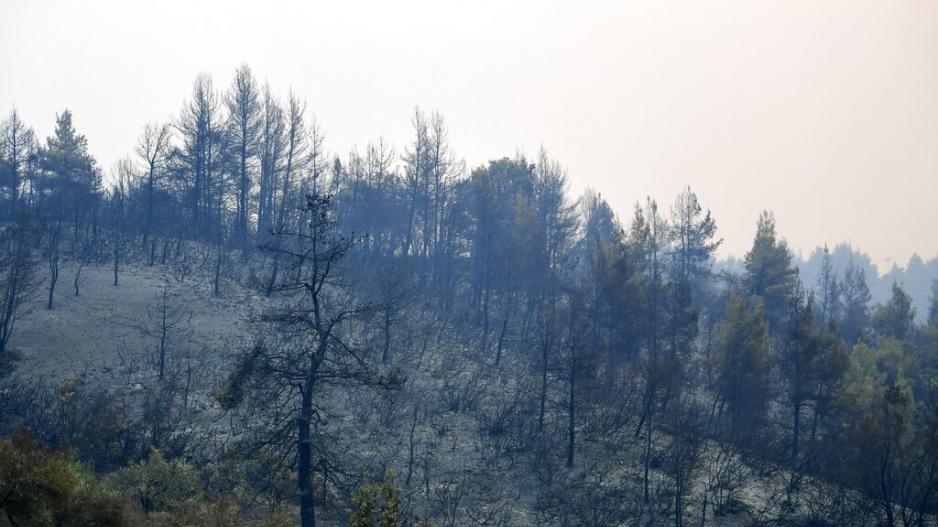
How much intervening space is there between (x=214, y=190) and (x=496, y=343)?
76.1 feet

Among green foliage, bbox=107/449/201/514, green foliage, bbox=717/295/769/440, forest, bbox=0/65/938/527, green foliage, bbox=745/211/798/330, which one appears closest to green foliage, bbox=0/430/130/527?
forest, bbox=0/65/938/527

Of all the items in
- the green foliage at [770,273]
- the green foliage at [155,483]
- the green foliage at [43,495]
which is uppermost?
the green foliage at [770,273]

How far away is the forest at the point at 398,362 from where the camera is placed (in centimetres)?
1714

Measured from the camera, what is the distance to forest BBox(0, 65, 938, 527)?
675 inches

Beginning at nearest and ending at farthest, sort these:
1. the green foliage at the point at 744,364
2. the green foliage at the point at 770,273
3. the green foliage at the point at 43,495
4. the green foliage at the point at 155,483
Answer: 1. the green foliage at the point at 43,495
2. the green foliage at the point at 155,483
3. the green foliage at the point at 744,364
4. the green foliage at the point at 770,273

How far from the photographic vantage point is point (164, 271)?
37.5 metres

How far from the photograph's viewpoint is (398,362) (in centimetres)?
3225

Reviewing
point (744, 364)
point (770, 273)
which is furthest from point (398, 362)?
point (770, 273)

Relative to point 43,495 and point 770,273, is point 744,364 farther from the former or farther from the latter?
point 43,495

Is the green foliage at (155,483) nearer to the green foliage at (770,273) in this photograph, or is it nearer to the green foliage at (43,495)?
the green foliage at (43,495)

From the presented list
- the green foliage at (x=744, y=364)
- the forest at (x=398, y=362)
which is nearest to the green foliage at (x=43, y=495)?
the forest at (x=398, y=362)

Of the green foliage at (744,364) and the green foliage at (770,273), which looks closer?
the green foliage at (744,364)

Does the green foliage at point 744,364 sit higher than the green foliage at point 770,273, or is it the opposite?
the green foliage at point 770,273

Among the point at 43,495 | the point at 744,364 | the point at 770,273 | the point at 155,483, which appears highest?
the point at 770,273
